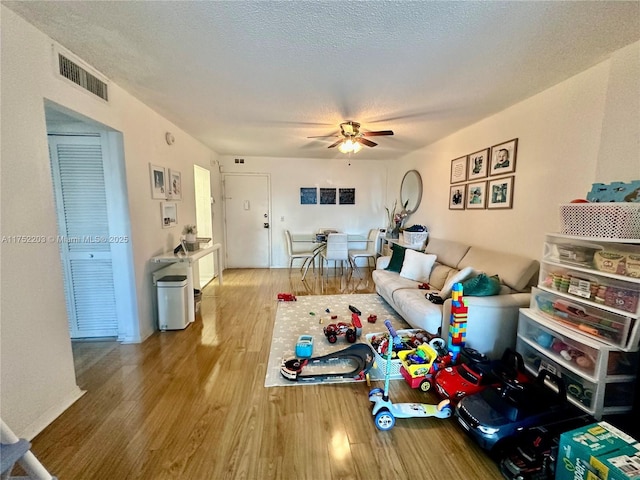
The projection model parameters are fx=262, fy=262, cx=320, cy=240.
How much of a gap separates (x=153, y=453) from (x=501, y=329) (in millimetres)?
2501

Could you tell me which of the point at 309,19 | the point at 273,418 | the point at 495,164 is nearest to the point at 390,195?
the point at 495,164

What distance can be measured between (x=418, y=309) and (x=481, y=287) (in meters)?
0.55

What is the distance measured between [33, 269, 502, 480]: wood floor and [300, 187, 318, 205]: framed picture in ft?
12.3

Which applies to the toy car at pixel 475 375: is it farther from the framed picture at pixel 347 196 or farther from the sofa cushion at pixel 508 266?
the framed picture at pixel 347 196

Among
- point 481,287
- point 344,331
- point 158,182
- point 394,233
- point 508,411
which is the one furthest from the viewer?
point 394,233

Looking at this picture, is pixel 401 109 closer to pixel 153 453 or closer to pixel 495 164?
pixel 495 164

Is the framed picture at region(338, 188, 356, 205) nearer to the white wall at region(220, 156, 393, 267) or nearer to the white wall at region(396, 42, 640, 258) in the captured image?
the white wall at region(220, 156, 393, 267)

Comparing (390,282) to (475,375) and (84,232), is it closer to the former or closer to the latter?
(475,375)

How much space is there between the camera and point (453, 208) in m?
3.58

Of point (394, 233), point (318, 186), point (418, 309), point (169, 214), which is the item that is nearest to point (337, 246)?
point (394, 233)

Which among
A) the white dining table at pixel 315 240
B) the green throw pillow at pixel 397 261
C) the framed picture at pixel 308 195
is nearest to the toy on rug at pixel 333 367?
the green throw pillow at pixel 397 261

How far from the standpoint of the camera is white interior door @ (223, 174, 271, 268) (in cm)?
543

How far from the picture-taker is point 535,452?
1253 millimetres

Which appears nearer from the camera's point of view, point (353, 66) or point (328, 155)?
point (353, 66)
